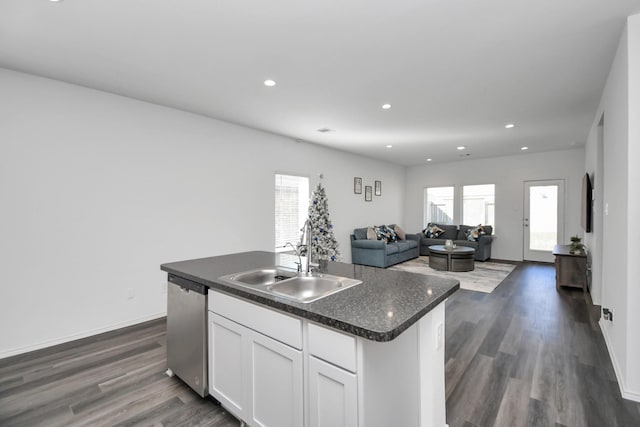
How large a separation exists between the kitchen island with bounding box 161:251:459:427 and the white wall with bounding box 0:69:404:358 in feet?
6.61

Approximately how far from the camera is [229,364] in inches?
72.9

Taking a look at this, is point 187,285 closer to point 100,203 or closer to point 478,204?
point 100,203

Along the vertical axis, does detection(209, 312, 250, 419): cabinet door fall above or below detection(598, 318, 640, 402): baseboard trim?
above

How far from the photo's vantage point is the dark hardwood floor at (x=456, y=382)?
6.31 ft

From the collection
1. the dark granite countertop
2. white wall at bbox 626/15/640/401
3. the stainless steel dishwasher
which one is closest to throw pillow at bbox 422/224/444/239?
white wall at bbox 626/15/640/401

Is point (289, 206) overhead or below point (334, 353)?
overhead

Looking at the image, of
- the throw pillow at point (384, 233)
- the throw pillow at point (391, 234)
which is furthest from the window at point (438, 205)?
the throw pillow at point (384, 233)

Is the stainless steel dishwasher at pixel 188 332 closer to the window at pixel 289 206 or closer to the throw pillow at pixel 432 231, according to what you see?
the window at pixel 289 206

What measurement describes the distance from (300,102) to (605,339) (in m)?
4.02

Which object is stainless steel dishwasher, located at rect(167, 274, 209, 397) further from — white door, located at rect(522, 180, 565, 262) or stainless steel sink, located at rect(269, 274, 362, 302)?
white door, located at rect(522, 180, 565, 262)

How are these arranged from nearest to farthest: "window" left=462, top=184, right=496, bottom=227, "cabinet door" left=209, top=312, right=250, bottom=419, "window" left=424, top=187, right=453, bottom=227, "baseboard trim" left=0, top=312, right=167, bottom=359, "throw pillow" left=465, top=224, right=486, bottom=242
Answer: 1. "cabinet door" left=209, top=312, right=250, bottom=419
2. "baseboard trim" left=0, top=312, right=167, bottom=359
3. "throw pillow" left=465, top=224, right=486, bottom=242
4. "window" left=462, top=184, right=496, bottom=227
5. "window" left=424, top=187, right=453, bottom=227

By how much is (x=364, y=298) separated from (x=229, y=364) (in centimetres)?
98

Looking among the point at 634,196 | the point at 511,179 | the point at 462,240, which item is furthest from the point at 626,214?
the point at 511,179

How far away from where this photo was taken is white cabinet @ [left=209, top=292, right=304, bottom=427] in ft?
4.83
